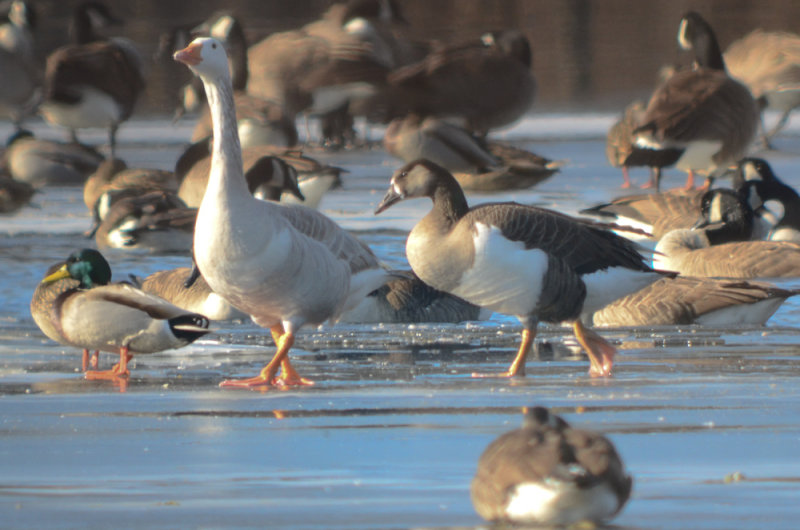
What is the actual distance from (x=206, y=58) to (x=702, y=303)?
11.7ft

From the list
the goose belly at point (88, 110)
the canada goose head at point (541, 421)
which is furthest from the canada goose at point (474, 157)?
the canada goose head at point (541, 421)

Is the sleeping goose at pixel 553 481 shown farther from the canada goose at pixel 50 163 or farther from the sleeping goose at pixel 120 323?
the canada goose at pixel 50 163

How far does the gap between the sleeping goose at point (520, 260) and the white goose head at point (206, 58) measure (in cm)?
115

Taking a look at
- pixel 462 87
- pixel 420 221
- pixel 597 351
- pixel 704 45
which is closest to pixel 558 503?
pixel 597 351

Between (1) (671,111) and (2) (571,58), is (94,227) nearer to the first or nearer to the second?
(1) (671,111)

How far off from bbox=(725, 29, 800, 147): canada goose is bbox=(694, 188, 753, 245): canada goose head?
7647 mm

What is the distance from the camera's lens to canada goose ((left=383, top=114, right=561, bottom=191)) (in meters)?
17.0

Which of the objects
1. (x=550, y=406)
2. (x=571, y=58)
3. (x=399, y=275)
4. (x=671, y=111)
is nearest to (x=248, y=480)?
(x=550, y=406)

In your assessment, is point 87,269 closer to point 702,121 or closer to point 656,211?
point 656,211

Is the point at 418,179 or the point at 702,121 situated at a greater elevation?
the point at 702,121

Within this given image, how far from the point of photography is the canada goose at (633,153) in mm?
15461

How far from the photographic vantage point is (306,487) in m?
4.94

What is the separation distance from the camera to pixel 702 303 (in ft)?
31.5

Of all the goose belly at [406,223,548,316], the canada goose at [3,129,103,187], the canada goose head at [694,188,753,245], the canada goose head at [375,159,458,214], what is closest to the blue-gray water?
the goose belly at [406,223,548,316]
